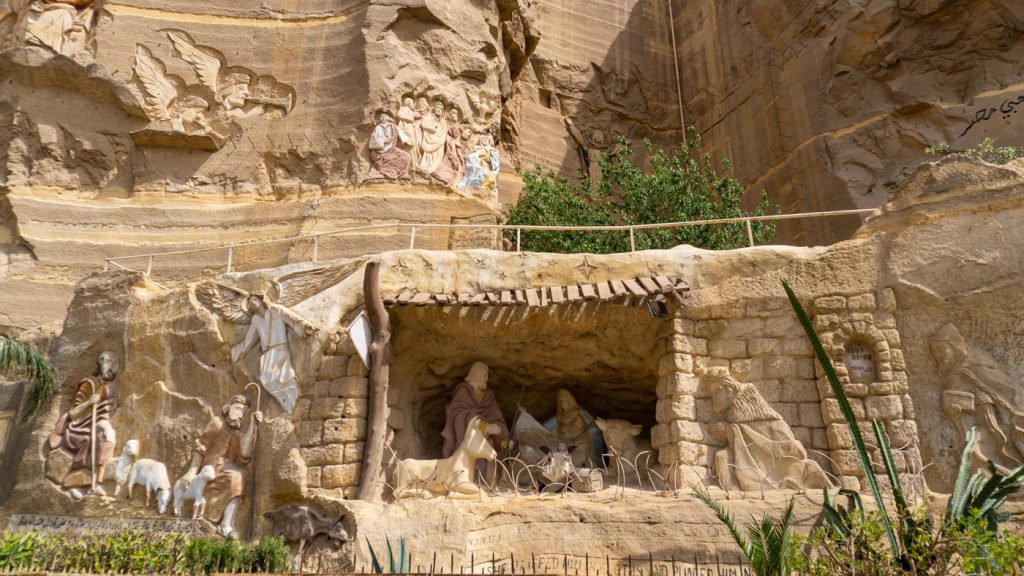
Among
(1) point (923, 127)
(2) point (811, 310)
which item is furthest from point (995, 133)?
(2) point (811, 310)

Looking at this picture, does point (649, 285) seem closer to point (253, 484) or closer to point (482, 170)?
point (253, 484)

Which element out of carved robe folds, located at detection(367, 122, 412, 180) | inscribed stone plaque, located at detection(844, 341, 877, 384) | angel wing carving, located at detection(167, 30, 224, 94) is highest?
angel wing carving, located at detection(167, 30, 224, 94)

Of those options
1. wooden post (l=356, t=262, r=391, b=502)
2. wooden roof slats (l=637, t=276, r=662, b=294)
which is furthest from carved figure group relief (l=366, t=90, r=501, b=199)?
wooden roof slats (l=637, t=276, r=662, b=294)

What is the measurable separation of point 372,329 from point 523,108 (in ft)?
49.8

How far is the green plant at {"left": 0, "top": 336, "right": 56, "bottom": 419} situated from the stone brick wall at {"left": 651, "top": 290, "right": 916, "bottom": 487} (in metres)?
8.28

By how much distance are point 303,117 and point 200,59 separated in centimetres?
306

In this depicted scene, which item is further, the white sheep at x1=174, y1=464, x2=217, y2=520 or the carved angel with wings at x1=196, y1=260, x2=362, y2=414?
the carved angel with wings at x1=196, y1=260, x2=362, y2=414

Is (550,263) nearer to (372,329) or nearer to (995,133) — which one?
(372,329)

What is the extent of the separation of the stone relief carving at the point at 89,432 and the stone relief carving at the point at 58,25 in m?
9.98

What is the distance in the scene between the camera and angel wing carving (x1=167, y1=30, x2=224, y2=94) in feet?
54.8

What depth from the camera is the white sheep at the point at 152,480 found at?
9.03 metres

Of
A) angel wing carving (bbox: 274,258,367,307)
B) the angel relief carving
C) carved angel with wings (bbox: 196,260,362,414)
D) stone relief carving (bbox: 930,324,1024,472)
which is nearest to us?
stone relief carving (bbox: 930,324,1024,472)

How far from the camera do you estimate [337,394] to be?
8.88 metres

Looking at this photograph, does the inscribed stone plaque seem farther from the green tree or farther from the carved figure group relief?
the carved figure group relief
